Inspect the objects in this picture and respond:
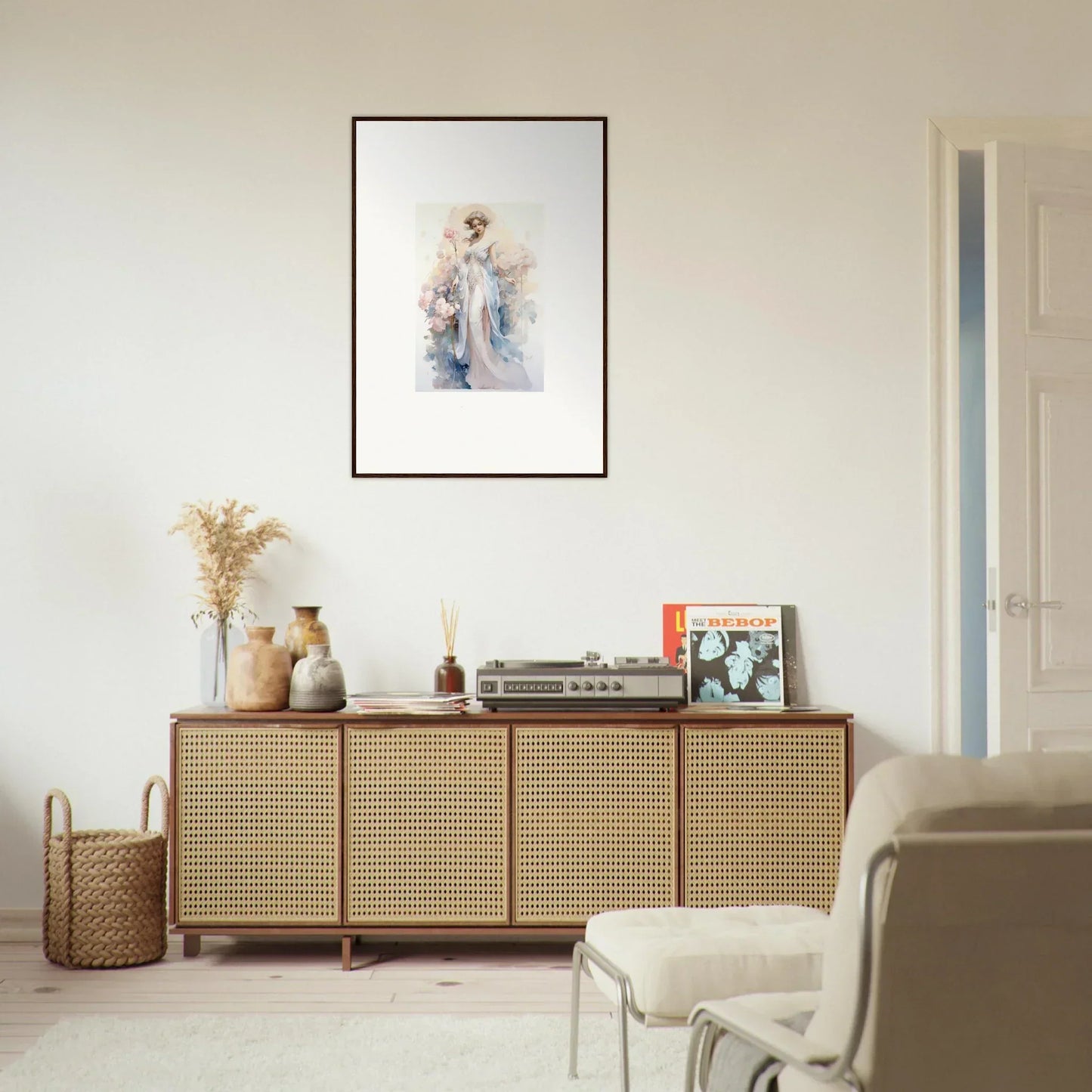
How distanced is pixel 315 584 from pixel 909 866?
2.76m

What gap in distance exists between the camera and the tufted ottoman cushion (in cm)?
215

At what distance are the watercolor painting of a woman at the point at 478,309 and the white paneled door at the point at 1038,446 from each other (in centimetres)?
149

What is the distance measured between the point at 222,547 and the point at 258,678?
1.53 ft

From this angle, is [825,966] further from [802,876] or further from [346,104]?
[346,104]

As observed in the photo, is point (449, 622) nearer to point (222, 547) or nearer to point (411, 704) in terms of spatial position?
point (411, 704)

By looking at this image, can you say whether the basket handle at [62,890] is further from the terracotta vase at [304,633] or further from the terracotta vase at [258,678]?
the terracotta vase at [304,633]

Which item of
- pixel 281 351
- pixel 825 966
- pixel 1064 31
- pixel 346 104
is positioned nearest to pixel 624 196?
pixel 346 104

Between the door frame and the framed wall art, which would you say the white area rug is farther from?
the framed wall art

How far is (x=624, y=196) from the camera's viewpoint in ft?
12.9

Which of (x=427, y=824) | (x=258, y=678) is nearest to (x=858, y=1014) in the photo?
(x=427, y=824)

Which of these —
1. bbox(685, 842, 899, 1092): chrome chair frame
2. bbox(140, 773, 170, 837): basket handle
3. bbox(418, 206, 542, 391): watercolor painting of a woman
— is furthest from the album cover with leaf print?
bbox(685, 842, 899, 1092): chrome chair frame

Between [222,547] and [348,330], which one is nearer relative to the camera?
[222,547]

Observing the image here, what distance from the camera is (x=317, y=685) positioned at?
11.5 feet

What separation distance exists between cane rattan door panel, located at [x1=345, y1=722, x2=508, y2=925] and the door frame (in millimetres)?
1504
